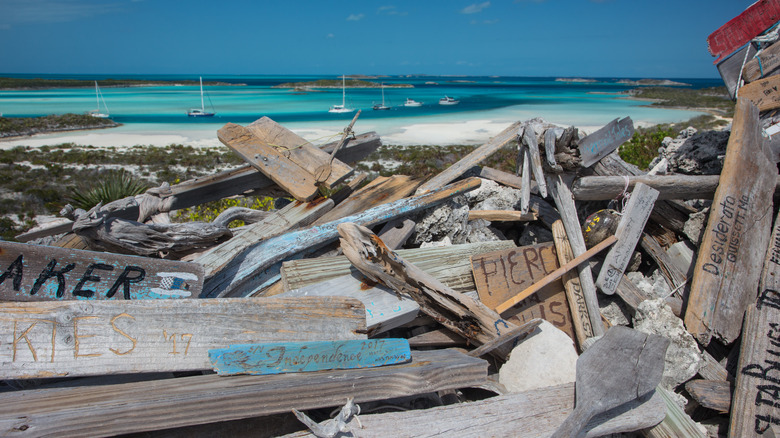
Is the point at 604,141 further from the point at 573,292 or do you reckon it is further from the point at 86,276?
the point at 86,276

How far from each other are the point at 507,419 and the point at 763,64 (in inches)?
163

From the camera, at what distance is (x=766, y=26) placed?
391 cm

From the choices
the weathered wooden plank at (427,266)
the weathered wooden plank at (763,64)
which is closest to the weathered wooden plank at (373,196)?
the weathered wooden plank at (427,266)

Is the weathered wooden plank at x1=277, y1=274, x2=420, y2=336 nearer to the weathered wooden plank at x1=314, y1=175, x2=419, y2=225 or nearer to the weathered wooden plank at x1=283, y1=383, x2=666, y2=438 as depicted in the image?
the weathered wooden plank at x1=283, y1=383, x2=666, y2=438

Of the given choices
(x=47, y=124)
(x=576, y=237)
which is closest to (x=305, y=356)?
(x=576, y=237)

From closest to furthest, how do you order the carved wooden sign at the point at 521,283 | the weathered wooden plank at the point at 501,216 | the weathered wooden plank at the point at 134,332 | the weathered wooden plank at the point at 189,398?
1. the weathered wooden plank at the point at 189,398
2. the weathered wooden plank at the point at 134,332
3. the carved wooden sign at the point at 521,283
4. the weathered wooden plank at the point at 501,216

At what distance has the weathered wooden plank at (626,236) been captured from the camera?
3.49 m

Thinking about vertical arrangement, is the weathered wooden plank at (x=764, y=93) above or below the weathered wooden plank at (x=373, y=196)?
above

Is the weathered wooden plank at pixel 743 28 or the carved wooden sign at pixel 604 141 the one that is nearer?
the carved wooden sign at pixel 604 141

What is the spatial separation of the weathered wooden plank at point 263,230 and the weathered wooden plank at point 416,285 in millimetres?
805

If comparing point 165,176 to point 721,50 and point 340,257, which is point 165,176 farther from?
point 721,50

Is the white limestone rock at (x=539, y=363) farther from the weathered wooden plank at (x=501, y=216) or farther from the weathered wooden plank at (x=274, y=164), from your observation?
the weathered wooden plank at (x=274, y=164)

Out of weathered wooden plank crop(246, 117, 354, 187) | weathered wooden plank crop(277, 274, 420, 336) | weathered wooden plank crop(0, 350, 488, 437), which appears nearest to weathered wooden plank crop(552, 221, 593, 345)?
weathered wooden plank crop(277, 274, 420, 336)

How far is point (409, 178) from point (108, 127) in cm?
4361
